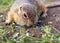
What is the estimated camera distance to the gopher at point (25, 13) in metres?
5.08

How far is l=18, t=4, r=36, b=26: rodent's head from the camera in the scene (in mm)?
5040

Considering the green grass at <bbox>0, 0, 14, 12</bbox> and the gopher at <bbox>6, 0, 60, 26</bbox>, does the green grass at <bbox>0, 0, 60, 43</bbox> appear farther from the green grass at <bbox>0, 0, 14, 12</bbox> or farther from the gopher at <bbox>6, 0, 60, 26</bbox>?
the green grass at <bbox>0, 0, 14, 12</bbox>

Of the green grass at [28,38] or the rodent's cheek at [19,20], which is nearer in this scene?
the green grass at [28,38]

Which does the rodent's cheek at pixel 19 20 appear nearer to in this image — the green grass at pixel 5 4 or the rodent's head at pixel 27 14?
the rodent's head at pixel 27 14

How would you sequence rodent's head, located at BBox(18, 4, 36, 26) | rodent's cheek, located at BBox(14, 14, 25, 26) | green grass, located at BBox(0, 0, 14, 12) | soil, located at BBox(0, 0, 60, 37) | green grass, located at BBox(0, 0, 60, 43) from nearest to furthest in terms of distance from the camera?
green grass, located at BBox(0, 0, 60, 43) < rodent's head, located at BBox(18, 4, 36, 26) < soil, located at BBox(0, 0, 60, 37) < rodent's cheek, located at BBox(14, 14, 25, 26) < green grass, located at BBox(0, 0, 14, 12)

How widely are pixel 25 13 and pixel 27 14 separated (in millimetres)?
89

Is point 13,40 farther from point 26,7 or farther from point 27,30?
point 26,7

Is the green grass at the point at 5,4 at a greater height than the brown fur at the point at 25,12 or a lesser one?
greater

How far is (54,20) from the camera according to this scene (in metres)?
5.60

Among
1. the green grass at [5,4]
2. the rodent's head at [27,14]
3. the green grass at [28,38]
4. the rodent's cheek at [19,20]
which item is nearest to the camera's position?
the green grass at [28,38]

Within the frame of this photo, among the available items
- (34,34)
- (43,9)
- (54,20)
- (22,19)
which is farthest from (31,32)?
(43,9)

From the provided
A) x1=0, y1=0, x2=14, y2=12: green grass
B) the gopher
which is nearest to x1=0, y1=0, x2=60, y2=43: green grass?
the gopher

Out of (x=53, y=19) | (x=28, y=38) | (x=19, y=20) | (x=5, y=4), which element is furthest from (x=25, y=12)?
(x=5, y=4)

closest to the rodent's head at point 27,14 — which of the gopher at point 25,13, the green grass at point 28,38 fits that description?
the gopher at point 25,13
